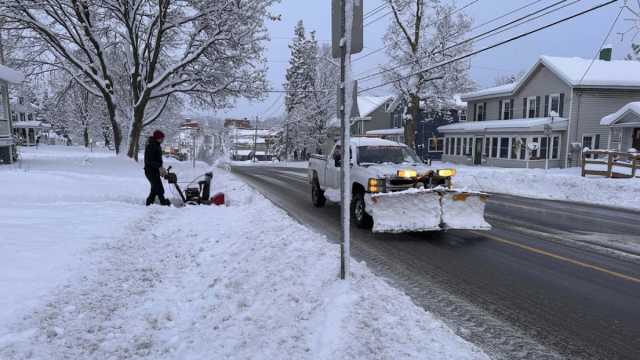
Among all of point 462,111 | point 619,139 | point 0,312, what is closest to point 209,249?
point 0,312

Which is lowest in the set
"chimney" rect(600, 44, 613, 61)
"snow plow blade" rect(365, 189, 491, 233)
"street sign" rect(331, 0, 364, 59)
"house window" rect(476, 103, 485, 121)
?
"snow plow blade" rect(365, 189, 491, 233)

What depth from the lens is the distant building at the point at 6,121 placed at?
1791 centimetres

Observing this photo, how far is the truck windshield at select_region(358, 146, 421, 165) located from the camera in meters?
9.66

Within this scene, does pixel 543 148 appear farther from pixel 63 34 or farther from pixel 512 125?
pixel 63 34

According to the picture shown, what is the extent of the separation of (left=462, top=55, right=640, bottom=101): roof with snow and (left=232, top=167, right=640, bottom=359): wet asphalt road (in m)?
23.0

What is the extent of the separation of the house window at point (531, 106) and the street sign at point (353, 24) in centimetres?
3260

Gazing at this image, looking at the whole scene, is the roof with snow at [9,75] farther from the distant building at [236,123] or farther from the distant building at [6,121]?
the distant building at [236,123]

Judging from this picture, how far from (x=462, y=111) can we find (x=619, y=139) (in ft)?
61.2

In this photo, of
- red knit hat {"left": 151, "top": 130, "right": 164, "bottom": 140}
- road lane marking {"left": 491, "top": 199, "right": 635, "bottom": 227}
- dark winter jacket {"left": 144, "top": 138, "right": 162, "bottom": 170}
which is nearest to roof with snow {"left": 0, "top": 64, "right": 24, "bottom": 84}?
dark winter jacket {"left": 144, "top": 138, "right": 162, "bottom": 170}

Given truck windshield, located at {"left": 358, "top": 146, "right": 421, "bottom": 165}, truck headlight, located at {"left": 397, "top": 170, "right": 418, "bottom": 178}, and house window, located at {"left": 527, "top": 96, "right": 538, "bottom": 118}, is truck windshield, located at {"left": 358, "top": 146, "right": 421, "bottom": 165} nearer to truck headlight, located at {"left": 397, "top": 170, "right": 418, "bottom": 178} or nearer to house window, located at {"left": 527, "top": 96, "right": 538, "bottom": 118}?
truck headlight, located at {"left": 397, "top": 170, "right": 418, "bottom": 178}

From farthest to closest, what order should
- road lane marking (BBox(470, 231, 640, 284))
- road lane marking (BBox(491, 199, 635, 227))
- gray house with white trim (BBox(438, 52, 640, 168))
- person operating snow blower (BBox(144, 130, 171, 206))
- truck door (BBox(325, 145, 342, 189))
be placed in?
gray house with white trim (BBox(438, 52, 640, 168)) → road lane marking (BBox(491, 199, 635, 227)) → truck door (BBox(325, 145, 342, 189)) → person operating snow blower (BBox(144, 130, 171, 206)) → road lane marking (BBox(470, 231, 640, 284))

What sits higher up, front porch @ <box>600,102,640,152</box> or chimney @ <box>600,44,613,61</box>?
chimney @ <box>600,44,613,61</box>

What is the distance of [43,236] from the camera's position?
622cm

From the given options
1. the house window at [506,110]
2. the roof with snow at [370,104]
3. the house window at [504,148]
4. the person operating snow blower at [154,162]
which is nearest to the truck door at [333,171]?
the person operating snow blower at [154,162]
